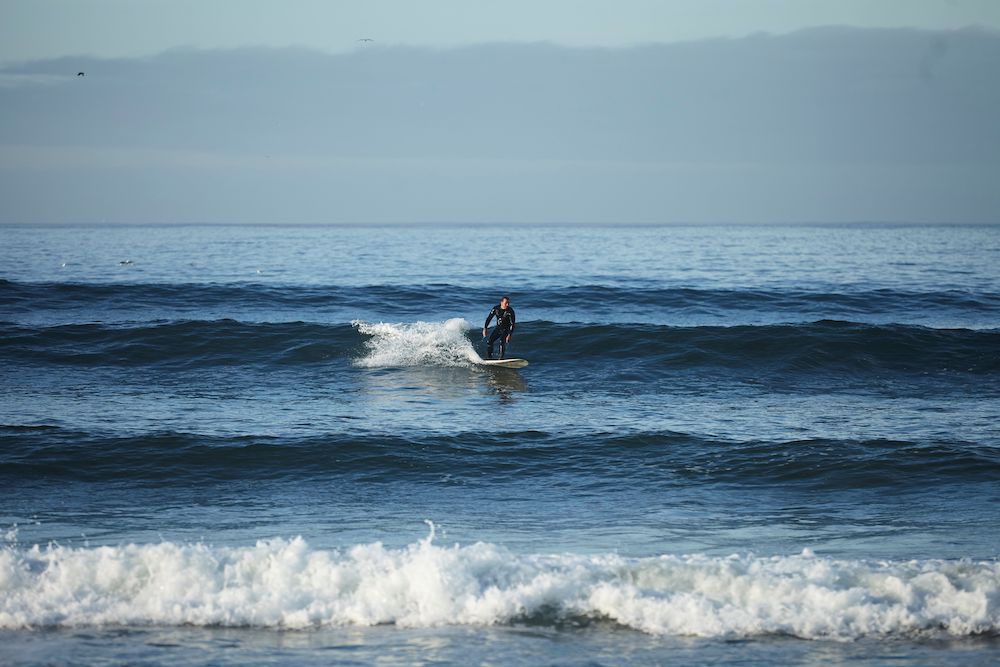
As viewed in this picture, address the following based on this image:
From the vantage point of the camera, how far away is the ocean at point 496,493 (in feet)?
27.6

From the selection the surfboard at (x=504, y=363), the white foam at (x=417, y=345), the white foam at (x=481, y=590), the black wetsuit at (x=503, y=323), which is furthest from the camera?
the white foam at (x=417, y=345)

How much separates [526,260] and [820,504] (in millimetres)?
46857

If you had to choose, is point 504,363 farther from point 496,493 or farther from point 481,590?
point 481,590

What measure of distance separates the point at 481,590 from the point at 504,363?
48.4ft

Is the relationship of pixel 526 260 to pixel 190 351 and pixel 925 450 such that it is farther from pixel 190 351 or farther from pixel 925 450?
pixel 925 450

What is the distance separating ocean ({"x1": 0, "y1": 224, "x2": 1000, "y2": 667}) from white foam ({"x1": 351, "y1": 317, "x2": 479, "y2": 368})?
0.13 m

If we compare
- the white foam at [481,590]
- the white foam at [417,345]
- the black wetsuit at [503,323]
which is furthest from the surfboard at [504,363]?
the white foam at [481,590]

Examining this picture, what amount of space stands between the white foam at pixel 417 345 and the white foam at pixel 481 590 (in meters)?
14.8

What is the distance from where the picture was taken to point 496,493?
1323 cm

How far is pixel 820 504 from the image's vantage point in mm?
12648

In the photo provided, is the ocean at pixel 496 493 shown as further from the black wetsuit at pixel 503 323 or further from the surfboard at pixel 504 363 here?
the black wetsuit at pixel 503 323

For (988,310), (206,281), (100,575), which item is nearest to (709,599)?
(100,575)

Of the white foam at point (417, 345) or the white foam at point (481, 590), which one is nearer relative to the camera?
the white foam at point (481, 590)

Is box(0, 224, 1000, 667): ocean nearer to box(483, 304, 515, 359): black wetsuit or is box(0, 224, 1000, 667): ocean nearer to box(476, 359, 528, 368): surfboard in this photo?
box(476, 359, 528, 368): surfboard
